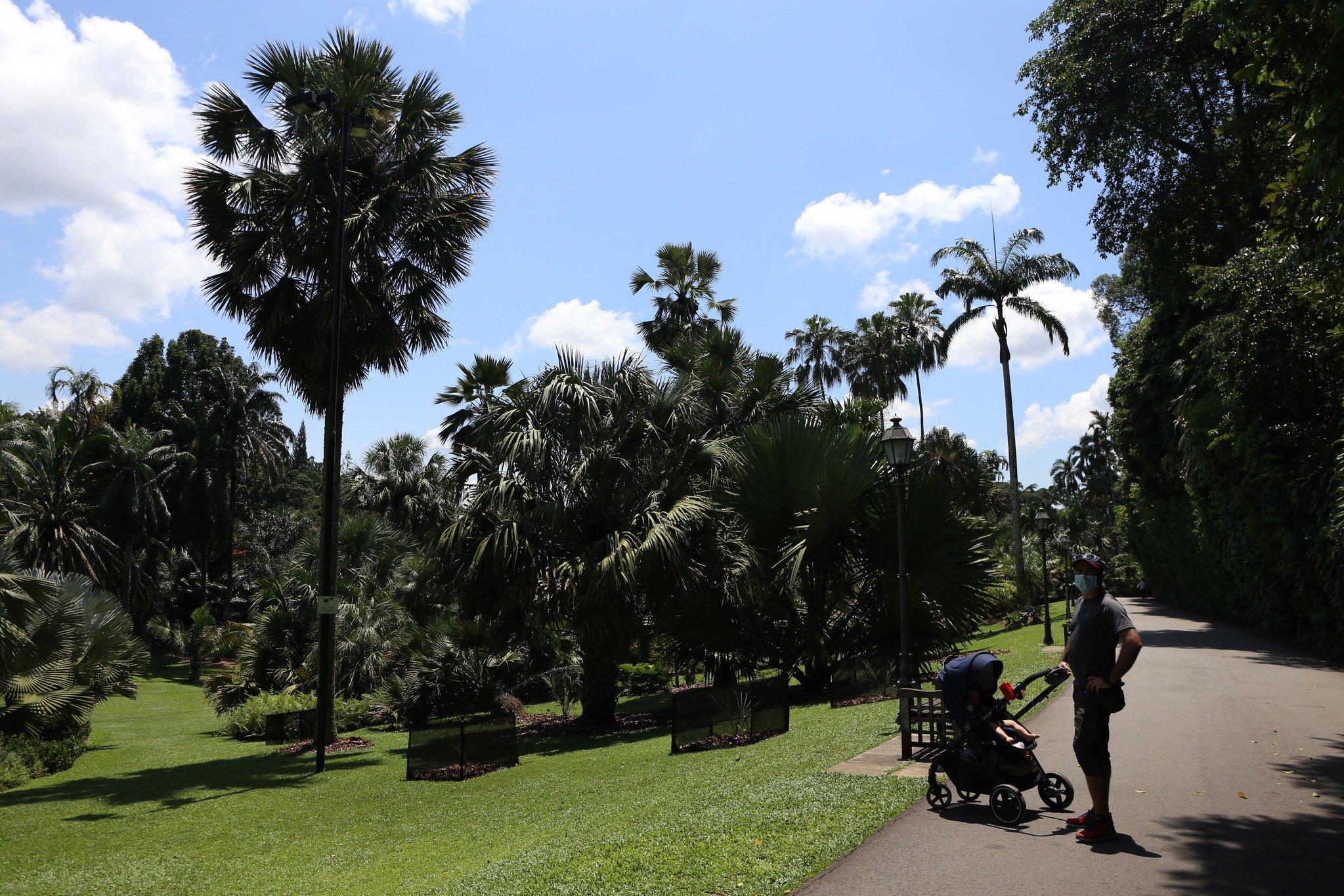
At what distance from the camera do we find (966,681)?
6633 mm

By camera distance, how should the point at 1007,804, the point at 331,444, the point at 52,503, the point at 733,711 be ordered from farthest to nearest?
the point at 52,503 → the point at 331,444 → the point at 733,711 → the point at 1007,804

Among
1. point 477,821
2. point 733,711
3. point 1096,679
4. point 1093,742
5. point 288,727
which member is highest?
point 1096,679

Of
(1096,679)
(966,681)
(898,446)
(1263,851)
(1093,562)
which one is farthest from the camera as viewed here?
(898,446)

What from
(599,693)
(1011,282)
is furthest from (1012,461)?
(599,693)

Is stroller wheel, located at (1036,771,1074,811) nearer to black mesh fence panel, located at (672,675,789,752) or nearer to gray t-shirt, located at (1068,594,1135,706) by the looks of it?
gray t-shirt, located at (1068,594,1135,706)

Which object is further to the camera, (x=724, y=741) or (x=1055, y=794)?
(x=724, y=741)

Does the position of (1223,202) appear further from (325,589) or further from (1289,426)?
(325,589)

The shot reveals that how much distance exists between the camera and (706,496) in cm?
1582

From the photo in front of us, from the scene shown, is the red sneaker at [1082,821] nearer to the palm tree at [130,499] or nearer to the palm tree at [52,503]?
the palm tree at [52,503]

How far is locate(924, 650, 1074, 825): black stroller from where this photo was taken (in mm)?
6336

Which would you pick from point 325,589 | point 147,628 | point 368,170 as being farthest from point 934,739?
point 147,628

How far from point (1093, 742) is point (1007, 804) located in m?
0.88

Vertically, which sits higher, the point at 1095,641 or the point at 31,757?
the point at 1095,641

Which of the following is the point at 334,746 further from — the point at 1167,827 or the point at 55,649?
the point at 1167,827
